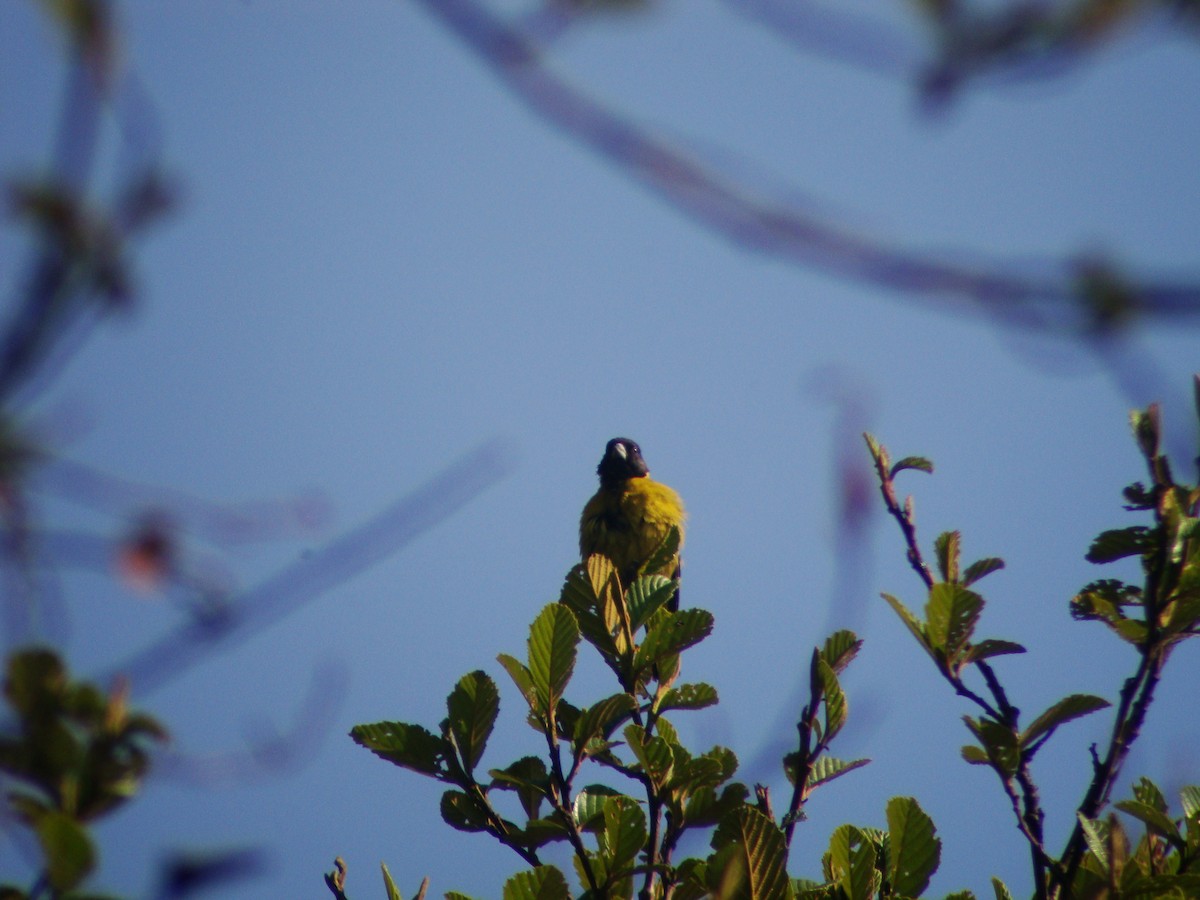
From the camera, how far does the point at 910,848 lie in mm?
2332

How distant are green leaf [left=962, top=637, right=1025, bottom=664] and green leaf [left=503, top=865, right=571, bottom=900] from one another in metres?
0.94

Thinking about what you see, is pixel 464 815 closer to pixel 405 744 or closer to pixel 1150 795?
pixel 405 744

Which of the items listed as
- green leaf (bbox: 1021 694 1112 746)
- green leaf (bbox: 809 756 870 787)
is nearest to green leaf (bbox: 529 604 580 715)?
green leaf (bbox: 809 756 870 787)

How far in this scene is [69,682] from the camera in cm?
120

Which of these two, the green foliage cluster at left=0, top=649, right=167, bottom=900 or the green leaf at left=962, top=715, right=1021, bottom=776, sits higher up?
the green leaf at left=962, top=715, right=1021, bottom=776

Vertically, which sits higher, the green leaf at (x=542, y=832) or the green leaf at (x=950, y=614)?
the green leaf at (x=950, y=614)

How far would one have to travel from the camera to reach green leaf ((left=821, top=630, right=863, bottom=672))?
257 centimetres

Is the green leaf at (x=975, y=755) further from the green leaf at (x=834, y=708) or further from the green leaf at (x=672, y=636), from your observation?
the green leaf at (x=672, y=636)

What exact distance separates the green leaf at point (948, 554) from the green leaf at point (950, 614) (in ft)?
0.39

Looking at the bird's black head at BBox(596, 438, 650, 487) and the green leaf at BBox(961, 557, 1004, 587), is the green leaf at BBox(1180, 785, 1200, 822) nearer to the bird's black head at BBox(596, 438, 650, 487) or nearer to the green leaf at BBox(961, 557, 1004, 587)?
the green leaf at BBox(961, 557, 1004, 587)

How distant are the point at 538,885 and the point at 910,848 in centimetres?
77

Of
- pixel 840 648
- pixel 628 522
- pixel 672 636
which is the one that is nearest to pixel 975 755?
pixel 840 648

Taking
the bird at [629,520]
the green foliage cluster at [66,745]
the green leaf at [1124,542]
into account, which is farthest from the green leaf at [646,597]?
the bird at [629,520]

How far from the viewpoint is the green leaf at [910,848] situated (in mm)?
2314
